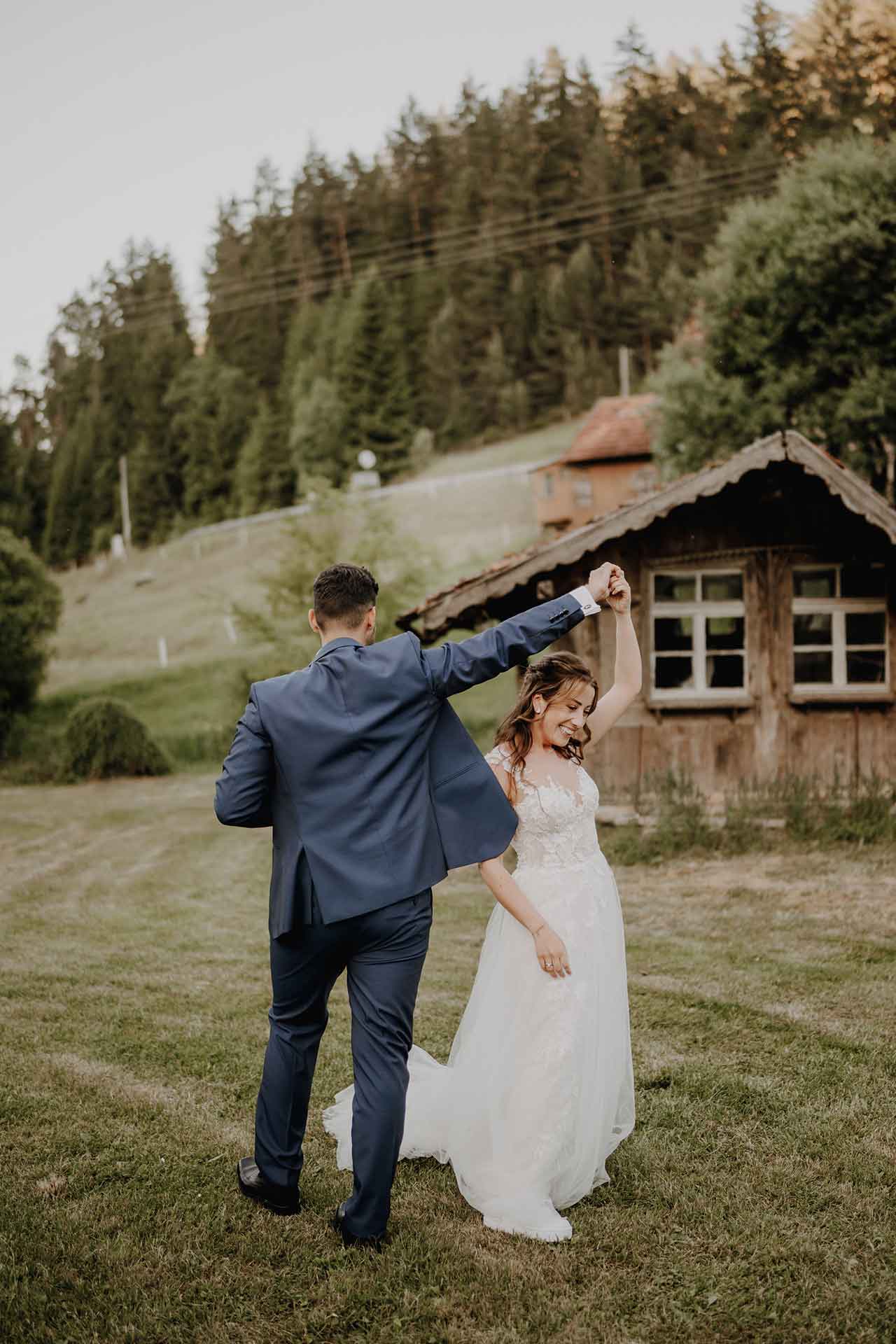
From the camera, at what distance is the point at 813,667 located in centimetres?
1268

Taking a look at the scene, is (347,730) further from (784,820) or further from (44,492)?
(44,492)

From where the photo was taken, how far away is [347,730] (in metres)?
3.44

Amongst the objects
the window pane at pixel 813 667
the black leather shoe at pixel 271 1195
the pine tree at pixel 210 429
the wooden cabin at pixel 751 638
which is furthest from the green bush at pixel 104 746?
the pine tree at pixel 210 429

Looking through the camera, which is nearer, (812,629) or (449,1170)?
(449,1170)

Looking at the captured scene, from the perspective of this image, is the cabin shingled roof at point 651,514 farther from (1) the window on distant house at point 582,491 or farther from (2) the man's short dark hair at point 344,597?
(1) the window on distant house at point 582,491

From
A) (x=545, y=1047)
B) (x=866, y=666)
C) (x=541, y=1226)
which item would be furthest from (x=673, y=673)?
(x=541, y=1226)

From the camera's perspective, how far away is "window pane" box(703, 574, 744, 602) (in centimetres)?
1263

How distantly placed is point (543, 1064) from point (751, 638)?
30.6ft

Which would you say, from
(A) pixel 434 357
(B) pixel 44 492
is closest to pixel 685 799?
(A) pixel 434 357

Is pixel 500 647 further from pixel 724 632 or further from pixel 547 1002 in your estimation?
pixel 724 632

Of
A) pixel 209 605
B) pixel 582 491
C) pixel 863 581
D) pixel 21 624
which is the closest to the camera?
pixel 863 581

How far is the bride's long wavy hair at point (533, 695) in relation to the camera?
13.4 ft

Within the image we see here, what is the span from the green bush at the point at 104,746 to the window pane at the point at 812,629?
43.9 ft

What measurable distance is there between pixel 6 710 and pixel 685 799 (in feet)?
57.8
